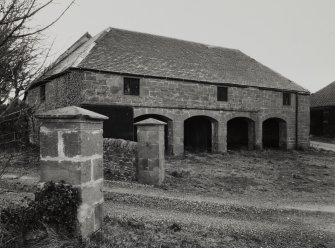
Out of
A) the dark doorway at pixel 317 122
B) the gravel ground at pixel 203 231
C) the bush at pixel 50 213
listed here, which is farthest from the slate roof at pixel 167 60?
the bush at pixel 50 213

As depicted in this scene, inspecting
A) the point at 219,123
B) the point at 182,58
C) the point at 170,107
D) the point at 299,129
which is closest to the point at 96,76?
the point at 170,107

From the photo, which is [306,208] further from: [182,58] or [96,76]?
[182,58]

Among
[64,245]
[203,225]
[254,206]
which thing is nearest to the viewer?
[64,245]

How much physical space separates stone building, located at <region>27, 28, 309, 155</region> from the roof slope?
20.1 ft

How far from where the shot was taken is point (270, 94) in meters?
20.3

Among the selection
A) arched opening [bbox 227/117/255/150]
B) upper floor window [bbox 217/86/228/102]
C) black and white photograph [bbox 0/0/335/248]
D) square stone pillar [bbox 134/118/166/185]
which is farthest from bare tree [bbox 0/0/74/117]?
arched opening [bbox 227/117/255/150]

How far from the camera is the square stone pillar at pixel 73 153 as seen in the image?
405 centimetres

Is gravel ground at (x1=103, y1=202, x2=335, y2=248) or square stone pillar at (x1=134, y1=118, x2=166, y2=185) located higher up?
square stone pillar at (x1=134, y1=118, x2=166, y2=185)

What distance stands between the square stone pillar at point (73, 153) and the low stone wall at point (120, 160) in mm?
5131

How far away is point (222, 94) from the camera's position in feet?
60.2

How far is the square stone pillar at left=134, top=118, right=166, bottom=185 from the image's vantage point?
30.1 feet

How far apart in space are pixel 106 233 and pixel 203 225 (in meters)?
1.93

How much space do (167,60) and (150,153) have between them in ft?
31.7

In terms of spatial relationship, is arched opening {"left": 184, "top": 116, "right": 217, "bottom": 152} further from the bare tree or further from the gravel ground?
the bare tree
